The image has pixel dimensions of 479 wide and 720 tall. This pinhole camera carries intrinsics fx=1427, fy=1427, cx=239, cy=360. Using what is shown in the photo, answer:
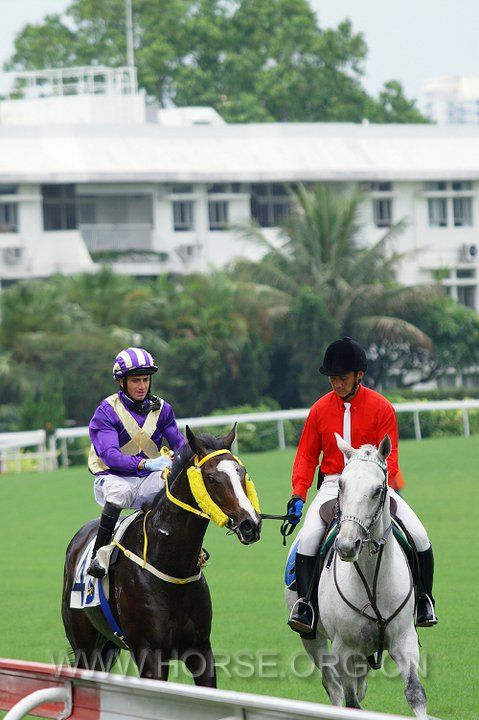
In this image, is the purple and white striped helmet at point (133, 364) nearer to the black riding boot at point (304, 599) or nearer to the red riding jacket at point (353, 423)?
the red riding jacket at point (353, 423)

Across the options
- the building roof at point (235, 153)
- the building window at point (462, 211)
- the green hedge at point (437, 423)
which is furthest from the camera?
the building window at point (462, 211)

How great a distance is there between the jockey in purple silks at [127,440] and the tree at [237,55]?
64.1 m

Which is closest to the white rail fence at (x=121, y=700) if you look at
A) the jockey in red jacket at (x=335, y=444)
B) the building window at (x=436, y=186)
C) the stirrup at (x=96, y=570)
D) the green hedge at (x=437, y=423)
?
the stirrup at (x=96, y=570)

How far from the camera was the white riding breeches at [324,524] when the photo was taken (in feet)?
25.1

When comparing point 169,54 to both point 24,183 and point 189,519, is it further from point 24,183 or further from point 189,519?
point 189,519

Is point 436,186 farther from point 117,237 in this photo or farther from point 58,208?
point 58,208

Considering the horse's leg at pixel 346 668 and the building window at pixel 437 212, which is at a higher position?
the building window at pixel 437 212

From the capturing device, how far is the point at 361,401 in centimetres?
785

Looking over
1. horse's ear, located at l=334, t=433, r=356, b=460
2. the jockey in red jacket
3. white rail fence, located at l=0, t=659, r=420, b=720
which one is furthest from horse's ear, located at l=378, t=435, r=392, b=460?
white rail fence, located at l=0, t=659, r=420, b=720

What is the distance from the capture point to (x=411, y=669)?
23.4 ft

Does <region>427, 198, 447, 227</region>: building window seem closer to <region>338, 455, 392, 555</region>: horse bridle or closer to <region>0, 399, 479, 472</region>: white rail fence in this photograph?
<region>0, 399, 479, 472</region>: white rail fence

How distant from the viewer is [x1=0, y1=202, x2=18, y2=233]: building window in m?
48.9

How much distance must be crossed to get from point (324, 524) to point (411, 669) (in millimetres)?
1022

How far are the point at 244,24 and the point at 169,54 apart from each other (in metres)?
4.29
